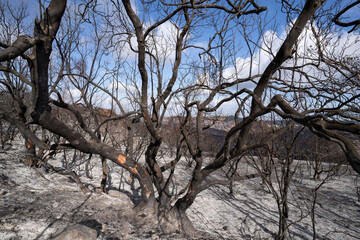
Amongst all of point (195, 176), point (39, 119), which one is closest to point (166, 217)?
point (195, 176)

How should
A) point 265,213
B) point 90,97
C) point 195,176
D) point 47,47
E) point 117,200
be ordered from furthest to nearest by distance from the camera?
point 265,213 < point 90,97 < point 117,200 < point 195,176 < point 47,47

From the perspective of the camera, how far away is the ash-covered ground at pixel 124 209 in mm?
2957

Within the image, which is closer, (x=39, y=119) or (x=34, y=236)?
(x=39, y=119)

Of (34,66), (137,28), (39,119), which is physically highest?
(137,28)

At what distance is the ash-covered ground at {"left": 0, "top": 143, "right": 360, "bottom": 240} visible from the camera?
9.70 ft

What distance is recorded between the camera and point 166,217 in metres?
3.48

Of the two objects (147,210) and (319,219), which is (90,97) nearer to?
(147,210)

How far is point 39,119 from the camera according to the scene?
2.06 metres

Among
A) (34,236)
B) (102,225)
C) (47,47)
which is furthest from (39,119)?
(102,225)

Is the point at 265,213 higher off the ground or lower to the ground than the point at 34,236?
lower

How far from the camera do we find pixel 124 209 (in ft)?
12.1

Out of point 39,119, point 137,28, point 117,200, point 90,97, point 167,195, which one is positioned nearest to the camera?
point 39,119

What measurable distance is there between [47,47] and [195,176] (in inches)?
106

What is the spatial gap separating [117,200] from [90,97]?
7.92ft
